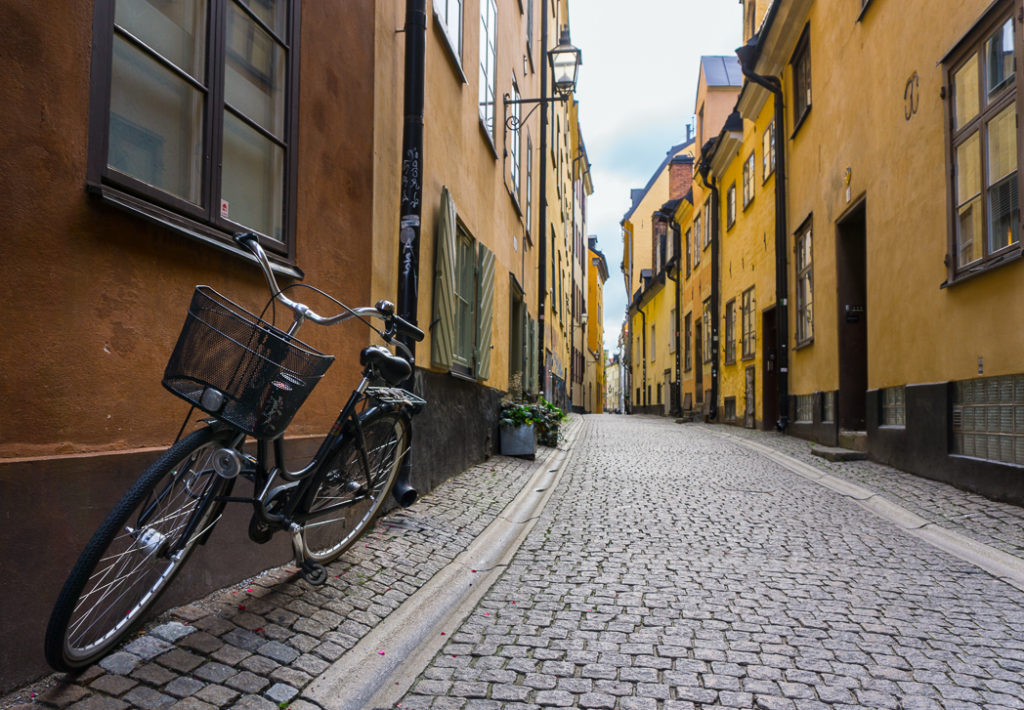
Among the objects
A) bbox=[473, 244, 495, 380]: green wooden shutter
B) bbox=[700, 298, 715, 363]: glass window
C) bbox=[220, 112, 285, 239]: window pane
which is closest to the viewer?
bbox=[220, 112, 285, 239]: window pane

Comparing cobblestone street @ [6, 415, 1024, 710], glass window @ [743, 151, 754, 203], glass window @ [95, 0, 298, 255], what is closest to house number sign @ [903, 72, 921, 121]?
cobblestone street @ [6, 415, 1024, 710]

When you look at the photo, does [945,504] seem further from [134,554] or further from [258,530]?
[134,554]

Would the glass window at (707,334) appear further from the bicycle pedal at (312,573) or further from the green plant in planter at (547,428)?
the bicycle pedal at (312,573)

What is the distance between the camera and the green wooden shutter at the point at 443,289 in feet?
21.5

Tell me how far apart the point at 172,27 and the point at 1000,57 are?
→ 19.9 feet

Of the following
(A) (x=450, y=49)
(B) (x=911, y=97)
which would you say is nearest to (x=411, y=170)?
(A) (x=450, y=49)

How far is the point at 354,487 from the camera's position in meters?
3.81

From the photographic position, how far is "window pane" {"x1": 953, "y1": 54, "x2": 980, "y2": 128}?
257 inches

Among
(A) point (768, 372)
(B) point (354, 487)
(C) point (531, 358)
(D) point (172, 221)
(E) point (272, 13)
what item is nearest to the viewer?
(D) point (172, 221)

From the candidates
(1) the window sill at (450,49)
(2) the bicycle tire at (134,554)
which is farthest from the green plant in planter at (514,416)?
(2) the bicycle tire at (134,554)

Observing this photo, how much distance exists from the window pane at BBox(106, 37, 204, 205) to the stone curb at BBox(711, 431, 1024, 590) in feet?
14.8

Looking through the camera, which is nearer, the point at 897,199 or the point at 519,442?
the point at 897,199

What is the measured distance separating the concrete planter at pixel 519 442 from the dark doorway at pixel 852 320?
4267 millimetres

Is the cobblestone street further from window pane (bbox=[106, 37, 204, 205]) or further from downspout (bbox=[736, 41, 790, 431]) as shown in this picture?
downspout (bbox=[736, 41, 790, 431])
